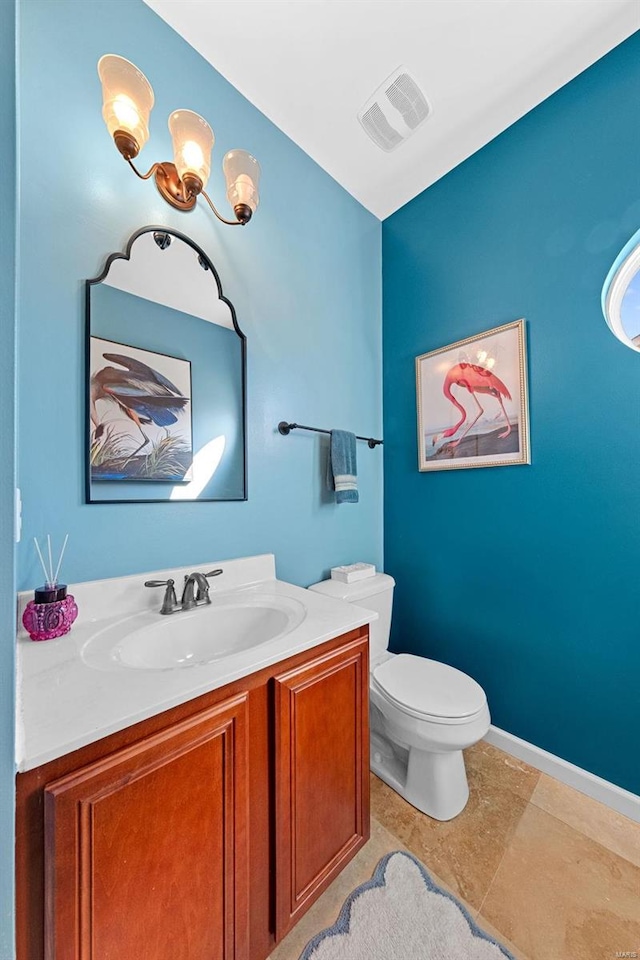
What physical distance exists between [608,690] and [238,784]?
137 cm

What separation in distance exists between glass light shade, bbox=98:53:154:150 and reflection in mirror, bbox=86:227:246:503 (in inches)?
9.9

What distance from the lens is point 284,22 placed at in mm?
1228

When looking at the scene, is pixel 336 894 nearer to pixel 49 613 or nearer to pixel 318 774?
pixel 318 774

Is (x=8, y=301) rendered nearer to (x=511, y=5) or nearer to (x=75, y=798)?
(x=75, y=798)

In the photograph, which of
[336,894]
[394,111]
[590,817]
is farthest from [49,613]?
[394,111]

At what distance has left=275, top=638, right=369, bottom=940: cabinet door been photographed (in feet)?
2.70

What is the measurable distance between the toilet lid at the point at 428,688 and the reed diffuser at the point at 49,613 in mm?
1060

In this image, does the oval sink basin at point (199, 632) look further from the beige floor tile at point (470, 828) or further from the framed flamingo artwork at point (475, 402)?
the framed flamingo artwork at point (475, 402)

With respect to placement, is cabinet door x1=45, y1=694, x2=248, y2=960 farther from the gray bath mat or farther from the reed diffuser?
the reed diffuser

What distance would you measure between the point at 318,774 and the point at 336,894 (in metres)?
0.41

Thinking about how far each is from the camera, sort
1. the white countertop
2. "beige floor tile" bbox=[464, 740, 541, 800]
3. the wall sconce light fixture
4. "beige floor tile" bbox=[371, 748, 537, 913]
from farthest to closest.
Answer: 1. "beige floor tile" bbox=[464, 740, 541, 800]
2. "beige floor tile" bbox=[371, 748, 537, 913]
3. the wall sconce light fixture
4. the white countertop

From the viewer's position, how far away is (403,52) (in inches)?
51.3

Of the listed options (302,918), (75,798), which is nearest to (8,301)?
(75,798)

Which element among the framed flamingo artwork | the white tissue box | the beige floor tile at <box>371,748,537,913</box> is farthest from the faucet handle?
the framed flamingo artwork
